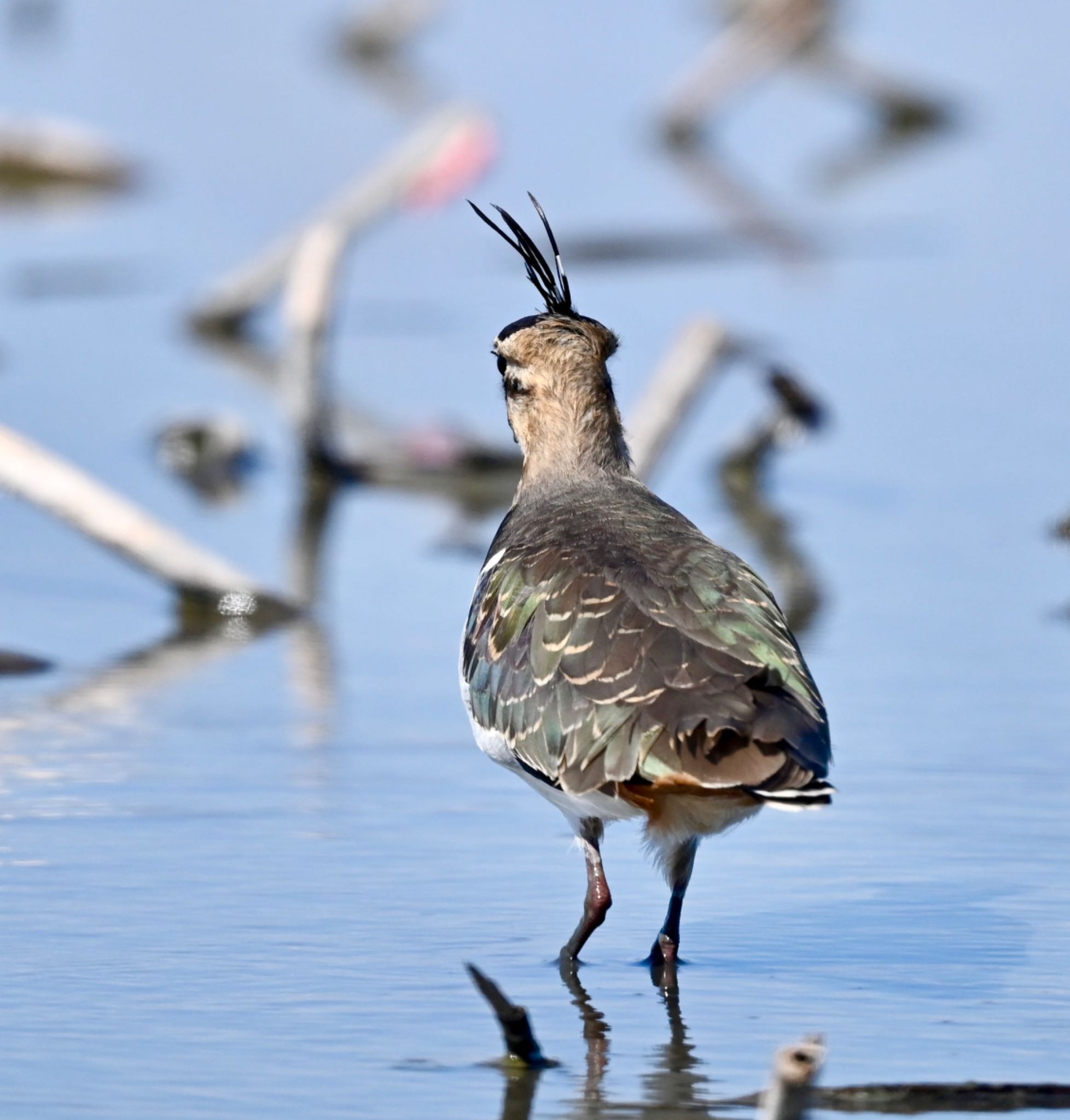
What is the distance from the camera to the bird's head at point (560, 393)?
655cm

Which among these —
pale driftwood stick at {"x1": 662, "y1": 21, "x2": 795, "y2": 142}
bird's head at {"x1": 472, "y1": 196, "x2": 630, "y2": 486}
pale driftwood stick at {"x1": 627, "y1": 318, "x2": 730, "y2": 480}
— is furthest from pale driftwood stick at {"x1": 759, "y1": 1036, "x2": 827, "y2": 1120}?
pale driftwood stick at {"x1": 662, "y1": 21, "x2": 795, "y2": 142}

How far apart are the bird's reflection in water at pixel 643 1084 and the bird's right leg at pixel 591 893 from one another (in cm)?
30

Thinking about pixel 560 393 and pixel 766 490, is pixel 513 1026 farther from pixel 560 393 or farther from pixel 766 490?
pixel 766 490

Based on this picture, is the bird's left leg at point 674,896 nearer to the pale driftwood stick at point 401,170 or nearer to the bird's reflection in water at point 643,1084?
the bird's reflection in water at point 643,1084

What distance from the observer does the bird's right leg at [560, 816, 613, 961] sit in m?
5.71

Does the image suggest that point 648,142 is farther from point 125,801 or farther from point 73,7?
point 125,801

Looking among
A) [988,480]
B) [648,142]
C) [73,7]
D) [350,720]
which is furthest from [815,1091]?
[73,7]

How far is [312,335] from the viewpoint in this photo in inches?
431

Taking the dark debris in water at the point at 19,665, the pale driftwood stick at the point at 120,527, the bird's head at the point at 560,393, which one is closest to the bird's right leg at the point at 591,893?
the bird's head at the point at 560,393

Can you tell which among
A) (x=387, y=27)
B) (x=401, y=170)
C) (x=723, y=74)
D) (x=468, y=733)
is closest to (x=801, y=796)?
(x=468, y=733)

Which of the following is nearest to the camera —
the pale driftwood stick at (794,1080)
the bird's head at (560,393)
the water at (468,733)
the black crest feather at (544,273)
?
the pale driftwood stick at (794,1080)

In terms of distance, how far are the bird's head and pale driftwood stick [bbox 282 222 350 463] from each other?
439 cm

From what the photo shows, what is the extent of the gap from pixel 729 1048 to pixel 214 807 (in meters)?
2.16

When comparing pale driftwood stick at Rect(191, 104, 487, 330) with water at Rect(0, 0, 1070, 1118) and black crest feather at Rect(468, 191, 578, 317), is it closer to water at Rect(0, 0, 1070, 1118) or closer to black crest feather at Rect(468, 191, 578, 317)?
water at Rect(0, 0, 1070, 1118)
